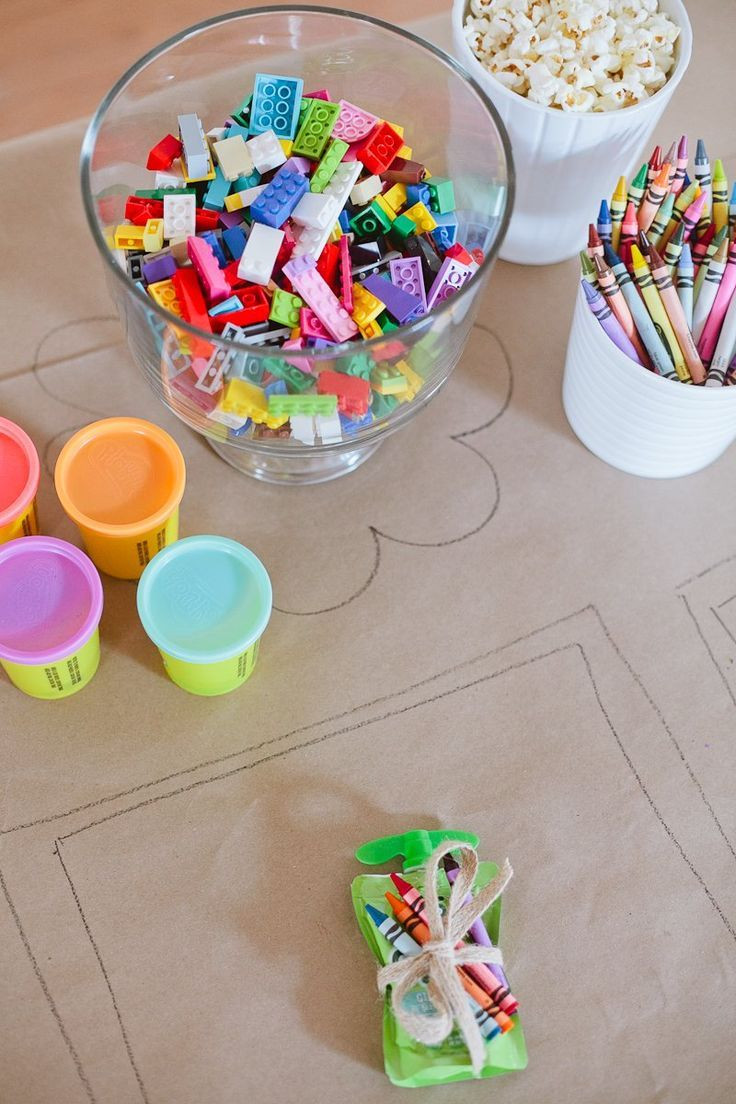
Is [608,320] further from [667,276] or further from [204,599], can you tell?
[204,599]

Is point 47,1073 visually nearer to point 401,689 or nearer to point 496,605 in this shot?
point 401,689

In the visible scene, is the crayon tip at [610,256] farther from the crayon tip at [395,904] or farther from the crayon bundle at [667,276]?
the crayon tip at [395,904]

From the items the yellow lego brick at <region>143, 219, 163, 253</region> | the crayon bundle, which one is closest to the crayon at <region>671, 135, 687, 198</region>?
the crayon bundle

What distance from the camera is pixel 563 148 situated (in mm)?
869

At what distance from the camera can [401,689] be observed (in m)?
0.81

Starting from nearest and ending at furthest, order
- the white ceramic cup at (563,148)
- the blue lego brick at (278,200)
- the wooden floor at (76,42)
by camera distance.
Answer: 1. the blue lego brick at (278,200)
2. the white ceramic cup at (563,148)
3. the wooden floor at (76,42)

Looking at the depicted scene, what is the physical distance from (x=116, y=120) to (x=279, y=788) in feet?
1.69

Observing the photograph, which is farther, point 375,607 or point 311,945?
point 375,607

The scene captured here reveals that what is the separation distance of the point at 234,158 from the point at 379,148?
0.37 ft

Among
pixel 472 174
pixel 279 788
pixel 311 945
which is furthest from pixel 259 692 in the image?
pixel 472 174

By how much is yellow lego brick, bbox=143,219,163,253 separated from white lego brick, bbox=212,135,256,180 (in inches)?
2.4

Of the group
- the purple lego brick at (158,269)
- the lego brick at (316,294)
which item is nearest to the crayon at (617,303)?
the lego brick at (316,294)

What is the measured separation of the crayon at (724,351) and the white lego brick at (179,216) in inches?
16.1

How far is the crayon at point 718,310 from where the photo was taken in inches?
31.9
